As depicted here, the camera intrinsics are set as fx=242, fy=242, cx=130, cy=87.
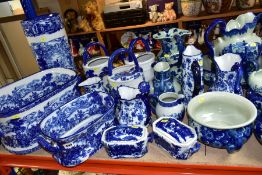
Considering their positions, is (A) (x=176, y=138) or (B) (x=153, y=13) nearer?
(A) (x=176, y=138)

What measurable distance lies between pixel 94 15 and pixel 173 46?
1.56m

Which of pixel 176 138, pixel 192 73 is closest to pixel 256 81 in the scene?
pixel 192 73

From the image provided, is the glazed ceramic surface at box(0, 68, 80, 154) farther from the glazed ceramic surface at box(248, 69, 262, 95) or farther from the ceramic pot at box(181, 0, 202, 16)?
the ceramic pot at box(181, 0, 202, 16)

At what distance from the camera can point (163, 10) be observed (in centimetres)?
221

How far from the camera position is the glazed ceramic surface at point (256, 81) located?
0.70m

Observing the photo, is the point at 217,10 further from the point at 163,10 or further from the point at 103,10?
the point at 103,10

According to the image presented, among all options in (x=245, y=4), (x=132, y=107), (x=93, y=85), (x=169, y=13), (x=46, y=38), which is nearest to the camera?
(x=132, y=107)

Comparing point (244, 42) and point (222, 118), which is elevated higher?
point (244, 42)

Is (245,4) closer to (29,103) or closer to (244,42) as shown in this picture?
Answer: (244,42)

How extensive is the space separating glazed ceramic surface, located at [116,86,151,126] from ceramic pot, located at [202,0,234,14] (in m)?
1.52

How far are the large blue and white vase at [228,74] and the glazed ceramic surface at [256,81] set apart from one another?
3 cm

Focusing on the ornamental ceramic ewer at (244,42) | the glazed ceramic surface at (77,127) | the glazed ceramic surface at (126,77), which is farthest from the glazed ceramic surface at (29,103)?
the ornamental ceramic ewer at (244,42)

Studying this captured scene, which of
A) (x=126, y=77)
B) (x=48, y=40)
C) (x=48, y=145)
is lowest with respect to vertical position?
(x=48, y=145)

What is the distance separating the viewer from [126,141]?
72 cm
